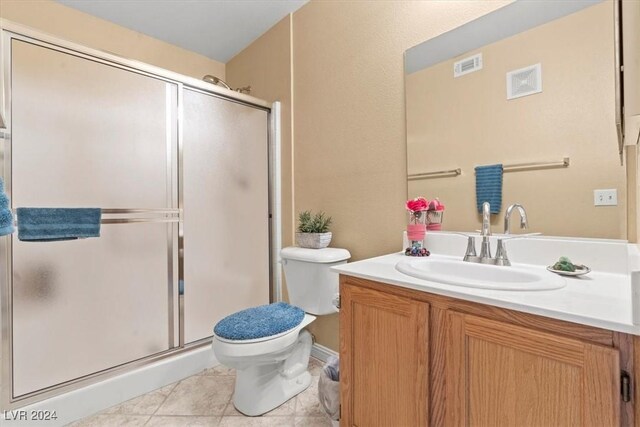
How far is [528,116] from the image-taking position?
3.82 feet

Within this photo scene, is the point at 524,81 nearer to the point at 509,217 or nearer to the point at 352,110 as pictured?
the point at 509,217

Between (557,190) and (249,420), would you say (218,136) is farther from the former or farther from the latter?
(557,190)

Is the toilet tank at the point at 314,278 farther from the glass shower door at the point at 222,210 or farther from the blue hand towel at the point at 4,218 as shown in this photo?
the blue hand towel at the point at 4,218

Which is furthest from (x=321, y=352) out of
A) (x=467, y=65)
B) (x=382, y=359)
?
(x=467, y=65)

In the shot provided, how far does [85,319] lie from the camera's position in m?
1.53

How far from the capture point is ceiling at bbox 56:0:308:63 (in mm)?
1992

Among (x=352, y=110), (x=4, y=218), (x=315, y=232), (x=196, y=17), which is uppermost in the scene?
(x=196, y=17)

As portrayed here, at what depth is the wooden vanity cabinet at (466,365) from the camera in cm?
64

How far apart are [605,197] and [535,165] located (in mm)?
235

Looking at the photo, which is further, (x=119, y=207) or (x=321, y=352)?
(x=321, y=352)

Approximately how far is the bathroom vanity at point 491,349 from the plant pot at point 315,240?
1.97 ft

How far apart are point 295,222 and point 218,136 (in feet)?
2.62

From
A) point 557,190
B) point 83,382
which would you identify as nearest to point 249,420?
point 83,382

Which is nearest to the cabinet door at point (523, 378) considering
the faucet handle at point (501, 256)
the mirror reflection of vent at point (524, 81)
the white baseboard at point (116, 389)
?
the faucet handle at point (501, 256)
